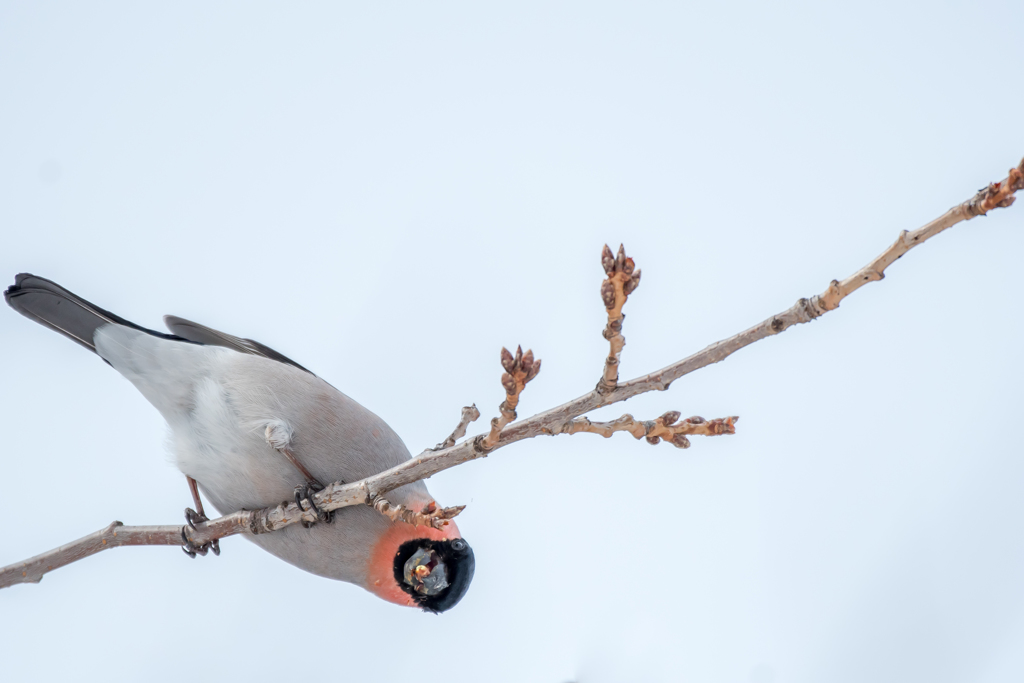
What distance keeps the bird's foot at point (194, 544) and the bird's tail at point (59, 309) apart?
889mm

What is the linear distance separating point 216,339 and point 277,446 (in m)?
0.96

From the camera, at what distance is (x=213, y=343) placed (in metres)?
3.96

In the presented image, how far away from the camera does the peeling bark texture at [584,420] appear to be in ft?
5.54

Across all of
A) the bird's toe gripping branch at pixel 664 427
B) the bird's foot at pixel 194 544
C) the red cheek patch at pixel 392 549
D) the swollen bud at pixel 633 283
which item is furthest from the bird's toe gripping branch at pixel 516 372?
the bird's foot at pixel 194 544

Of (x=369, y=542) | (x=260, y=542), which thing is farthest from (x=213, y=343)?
(x=369, y=542)

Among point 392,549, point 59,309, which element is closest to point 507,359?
point 392,549

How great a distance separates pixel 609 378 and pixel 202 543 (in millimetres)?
2103

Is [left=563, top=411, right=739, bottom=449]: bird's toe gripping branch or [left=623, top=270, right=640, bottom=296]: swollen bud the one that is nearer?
[left=623, top=270, right=640, bottom=296]: swollen bud

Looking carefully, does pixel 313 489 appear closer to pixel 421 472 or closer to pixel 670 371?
pixel 421 472

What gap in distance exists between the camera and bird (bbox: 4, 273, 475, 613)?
3.35 metres

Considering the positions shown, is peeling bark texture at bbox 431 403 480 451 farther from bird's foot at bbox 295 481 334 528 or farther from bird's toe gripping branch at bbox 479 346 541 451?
bird's foot at bbox 295 481 334 528

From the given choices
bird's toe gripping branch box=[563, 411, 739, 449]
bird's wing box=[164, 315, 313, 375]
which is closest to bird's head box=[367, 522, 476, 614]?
bird's wing box=[164, 315, 313, 375]

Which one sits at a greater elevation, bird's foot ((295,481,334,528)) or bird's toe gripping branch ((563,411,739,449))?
bird's foot ((295,481,334,528))

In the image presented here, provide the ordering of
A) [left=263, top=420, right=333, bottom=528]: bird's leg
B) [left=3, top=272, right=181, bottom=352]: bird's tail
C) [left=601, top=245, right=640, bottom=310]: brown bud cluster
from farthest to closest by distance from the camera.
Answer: [left=3, top=272, right=181, bottom=352]: bird's tail, [left=263, top=420, right=333, bottom=528]: bird's leg, [left=601, top=245, right=640, bottom=310]: brown bud cluster
